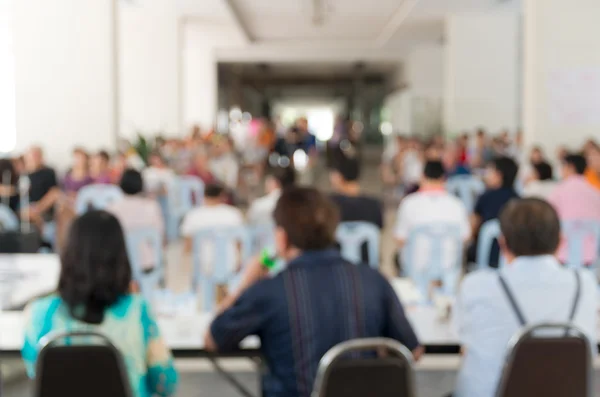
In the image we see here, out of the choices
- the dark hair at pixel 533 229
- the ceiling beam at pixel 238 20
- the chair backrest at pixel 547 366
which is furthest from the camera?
the ceiling beam at pixel 238 20

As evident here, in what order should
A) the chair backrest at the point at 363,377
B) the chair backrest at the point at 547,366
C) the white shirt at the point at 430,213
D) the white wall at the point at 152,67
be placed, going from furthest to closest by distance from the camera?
the white wall at the point at 152,67, the white shirt at the point at 430,213, the chair backrest at the point at 547,366, the chair backrest at the point at 363,377

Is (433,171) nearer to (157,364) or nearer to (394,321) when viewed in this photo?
(394,321)

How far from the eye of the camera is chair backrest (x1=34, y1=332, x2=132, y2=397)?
189 centimetres

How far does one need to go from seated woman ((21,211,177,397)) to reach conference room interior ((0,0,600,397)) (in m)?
0.06

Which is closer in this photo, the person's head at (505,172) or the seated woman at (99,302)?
the seated woman at (99,302)

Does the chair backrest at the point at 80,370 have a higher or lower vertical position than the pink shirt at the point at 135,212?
lower

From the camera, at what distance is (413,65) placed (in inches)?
699

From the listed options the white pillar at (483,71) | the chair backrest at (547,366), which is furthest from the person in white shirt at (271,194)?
the white pillar at (483,71)

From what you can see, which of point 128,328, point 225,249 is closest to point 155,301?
point 128,328

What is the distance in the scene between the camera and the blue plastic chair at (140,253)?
4738 mm

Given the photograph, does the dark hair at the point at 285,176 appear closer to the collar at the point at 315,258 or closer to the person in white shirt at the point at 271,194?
the person in white shirt at the point at 271,194

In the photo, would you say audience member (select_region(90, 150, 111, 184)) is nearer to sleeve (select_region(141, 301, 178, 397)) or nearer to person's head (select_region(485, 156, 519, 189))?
person's head (select_region(485, 156, 519, 189))

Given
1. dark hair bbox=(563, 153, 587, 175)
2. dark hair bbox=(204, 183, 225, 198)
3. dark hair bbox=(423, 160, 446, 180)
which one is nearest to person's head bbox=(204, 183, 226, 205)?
dark hair bbox=(204, 183, 225, 198)

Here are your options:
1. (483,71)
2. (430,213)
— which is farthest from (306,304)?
(483,71)
